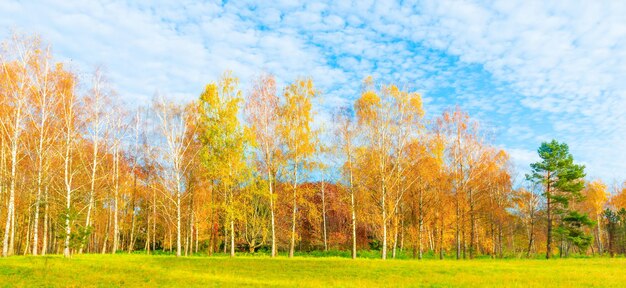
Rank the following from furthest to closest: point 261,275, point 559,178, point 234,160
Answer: point 559,178 < point 234,160 < point 261,275

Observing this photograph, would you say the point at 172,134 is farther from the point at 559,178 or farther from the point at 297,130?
the point at 559,178

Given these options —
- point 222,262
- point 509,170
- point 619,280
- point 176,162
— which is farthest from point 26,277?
point 509,170

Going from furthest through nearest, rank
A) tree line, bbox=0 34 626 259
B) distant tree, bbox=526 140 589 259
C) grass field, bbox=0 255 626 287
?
distant tree, bbox=526 140 589 259 → tree line, bbox=0 34 626 259 → grass field, bbox=0 255 626 287

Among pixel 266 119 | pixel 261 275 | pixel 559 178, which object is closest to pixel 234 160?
pixel 266 119

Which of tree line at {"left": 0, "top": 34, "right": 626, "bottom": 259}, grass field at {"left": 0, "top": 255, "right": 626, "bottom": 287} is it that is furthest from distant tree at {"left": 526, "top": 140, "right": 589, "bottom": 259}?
grass field at {"left": 0, "top": 255, "right": 626, "bottom": 287}

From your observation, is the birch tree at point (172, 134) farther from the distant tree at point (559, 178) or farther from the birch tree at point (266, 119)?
the distant tree at point (559, 178)

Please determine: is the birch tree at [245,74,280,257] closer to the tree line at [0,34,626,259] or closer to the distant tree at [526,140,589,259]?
the tree line at [0,34,626,259]

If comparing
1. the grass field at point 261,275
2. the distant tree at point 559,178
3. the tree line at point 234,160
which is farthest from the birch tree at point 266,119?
the distant tree at point 559,178

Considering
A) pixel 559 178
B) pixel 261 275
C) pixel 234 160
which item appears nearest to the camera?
pixel 261 275

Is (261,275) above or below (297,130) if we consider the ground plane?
below

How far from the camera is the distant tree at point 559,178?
41.5 m

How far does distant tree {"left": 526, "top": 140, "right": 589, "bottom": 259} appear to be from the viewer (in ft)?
136

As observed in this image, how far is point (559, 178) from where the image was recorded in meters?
42.2

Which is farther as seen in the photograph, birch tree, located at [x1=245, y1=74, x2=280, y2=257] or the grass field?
birch tree, located at [x1=245, y1=74, x2=280, y2=257]
